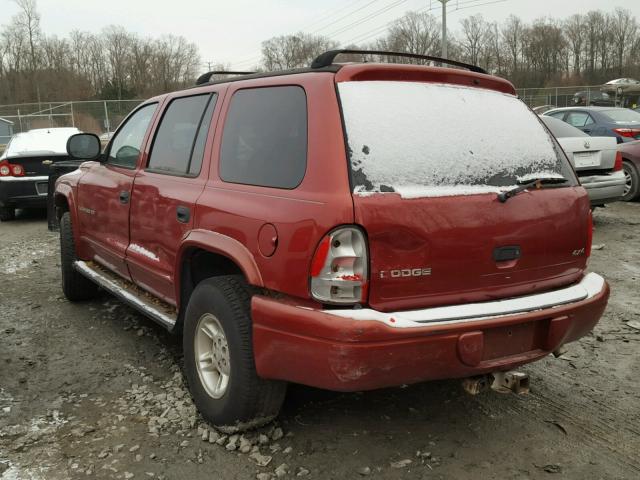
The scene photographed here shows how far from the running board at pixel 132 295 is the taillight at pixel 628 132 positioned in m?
10.2

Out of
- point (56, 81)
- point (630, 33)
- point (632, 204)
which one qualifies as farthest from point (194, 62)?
point (632, 204)

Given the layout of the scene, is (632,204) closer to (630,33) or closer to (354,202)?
(354,202)

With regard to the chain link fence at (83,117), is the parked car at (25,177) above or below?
below

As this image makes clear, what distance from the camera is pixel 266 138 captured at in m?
2.95

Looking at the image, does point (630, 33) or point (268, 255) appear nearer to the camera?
point (268, 255)

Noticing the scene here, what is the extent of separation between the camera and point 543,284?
2871 mm

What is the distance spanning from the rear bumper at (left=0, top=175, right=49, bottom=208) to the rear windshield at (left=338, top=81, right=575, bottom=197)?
838 cm

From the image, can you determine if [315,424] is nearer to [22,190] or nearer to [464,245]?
[464,245]

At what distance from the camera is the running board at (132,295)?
367 cm

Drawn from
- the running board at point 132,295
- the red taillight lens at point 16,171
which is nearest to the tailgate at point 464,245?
the running board at point 132,295

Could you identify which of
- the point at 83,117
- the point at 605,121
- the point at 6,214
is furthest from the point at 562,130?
the point at 83,117

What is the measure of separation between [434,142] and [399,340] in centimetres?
92

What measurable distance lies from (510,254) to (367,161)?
78cm

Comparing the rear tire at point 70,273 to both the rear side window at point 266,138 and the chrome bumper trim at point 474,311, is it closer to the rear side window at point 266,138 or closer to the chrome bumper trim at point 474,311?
the rear side window at point 266,138
